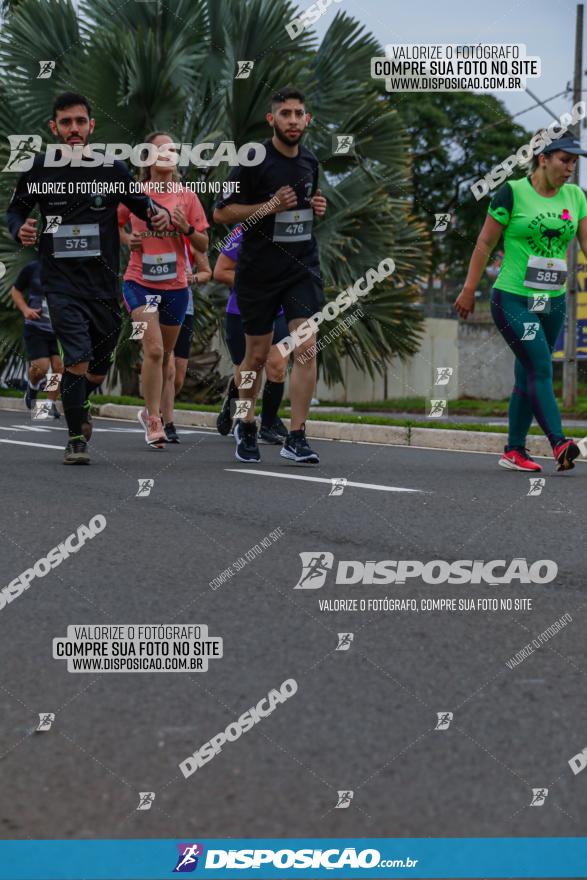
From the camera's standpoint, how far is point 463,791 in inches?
97.6

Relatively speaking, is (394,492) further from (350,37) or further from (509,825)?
(350,37)

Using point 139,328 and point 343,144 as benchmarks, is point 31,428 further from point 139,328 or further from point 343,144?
point 343,144

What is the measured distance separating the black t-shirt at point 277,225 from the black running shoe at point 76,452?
1376 millimetres

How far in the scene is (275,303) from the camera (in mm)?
8438

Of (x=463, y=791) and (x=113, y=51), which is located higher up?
(x=113, y=51)

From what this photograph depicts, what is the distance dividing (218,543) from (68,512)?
3.61 ft

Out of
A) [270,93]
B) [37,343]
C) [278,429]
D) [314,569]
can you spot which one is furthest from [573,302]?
[314,569]

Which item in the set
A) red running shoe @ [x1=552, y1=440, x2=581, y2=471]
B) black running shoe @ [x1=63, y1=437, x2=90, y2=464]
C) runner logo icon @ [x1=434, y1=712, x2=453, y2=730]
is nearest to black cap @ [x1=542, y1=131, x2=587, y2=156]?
red running shoe @ [x1=552, y1=440, x2=581, y2=471]

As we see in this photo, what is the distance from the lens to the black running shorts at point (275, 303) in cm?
825

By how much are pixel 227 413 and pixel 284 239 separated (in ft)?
9.96

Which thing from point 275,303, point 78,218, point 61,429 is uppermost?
point 78,218

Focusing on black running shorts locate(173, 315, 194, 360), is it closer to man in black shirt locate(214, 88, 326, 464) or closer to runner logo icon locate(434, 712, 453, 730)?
man in black shirt locate(214, 88, 326, 464)

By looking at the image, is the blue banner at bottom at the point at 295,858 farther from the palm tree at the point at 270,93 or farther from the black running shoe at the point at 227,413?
the palm tree at the point at 270,93

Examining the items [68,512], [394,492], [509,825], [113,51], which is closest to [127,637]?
[509,825]
